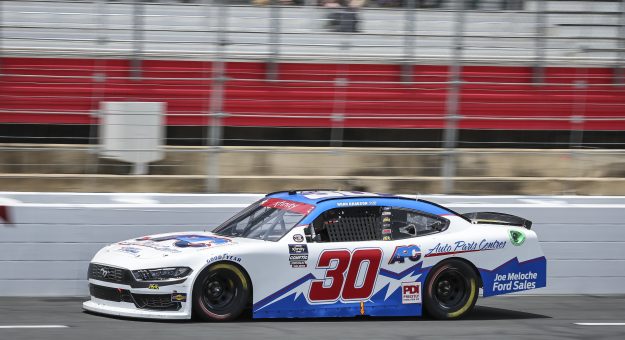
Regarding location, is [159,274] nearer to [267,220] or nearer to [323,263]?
[267,220]

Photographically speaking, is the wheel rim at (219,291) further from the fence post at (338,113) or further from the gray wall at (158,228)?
the fence post at (338,113)

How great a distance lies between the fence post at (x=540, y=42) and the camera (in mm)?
15047

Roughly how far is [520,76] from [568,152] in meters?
2.17

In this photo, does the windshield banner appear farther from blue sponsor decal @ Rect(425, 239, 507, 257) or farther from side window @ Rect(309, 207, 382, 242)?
blue sponsor decal @ Rect(425, 239, 507, 257)

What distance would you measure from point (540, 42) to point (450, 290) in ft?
23.4

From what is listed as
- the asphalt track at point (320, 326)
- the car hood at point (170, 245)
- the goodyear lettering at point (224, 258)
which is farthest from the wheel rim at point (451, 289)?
the goodyear lettering at point (224, 258)

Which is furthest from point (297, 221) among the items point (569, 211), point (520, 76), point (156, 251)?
point (520, 76)

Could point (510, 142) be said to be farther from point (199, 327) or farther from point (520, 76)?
point (199, 327)

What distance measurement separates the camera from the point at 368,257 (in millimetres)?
8867

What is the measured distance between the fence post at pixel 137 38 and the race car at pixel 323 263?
484cm

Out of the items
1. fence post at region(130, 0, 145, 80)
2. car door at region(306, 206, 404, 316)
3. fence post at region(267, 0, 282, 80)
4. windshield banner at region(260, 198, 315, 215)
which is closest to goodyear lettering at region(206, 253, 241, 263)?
car door at region(306, 206, 404, 316)

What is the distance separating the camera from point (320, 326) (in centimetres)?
845

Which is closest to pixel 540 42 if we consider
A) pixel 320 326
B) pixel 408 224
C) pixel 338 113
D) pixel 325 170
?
pixel 338 113

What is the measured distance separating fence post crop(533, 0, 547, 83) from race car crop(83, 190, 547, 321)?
18.5ft
